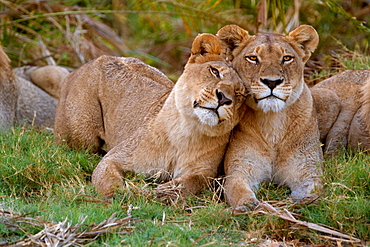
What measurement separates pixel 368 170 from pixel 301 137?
0.55 m

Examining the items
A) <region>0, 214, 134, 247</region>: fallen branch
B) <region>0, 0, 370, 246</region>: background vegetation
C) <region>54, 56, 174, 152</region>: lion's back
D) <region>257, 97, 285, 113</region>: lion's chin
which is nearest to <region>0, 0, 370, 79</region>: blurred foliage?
<region>0, 0, 370, 246</region>: background vegetation

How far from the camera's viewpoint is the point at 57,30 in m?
9.91

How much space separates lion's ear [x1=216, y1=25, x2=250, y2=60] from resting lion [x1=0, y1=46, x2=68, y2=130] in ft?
8.37

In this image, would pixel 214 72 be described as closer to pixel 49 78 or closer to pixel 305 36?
pixel 305 36

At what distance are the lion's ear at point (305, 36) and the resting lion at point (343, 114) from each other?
2.38 ft

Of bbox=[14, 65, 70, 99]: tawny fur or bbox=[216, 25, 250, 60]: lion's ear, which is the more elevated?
bbox=[216, 25, 250, 60]: lion's ear

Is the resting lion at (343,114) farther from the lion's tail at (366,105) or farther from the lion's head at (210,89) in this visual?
the lion's head at (210,89)

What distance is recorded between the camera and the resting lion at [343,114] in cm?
571

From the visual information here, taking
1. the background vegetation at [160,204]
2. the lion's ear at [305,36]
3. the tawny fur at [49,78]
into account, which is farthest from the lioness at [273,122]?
the tawny fur at [49,78]

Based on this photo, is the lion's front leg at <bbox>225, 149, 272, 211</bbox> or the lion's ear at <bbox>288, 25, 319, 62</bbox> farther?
the lion's ear at <bbox>288, 25, 319, 62</bbox>

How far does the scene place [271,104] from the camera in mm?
4617

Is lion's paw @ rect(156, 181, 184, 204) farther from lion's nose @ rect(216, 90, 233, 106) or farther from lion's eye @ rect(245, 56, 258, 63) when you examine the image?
lion's eye @ rect(245, 56, 258, 63)

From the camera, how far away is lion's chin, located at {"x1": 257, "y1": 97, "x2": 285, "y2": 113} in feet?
15.1

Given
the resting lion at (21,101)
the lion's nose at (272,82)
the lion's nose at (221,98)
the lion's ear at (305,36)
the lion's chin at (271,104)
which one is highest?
the lion's ear at (305,36)
